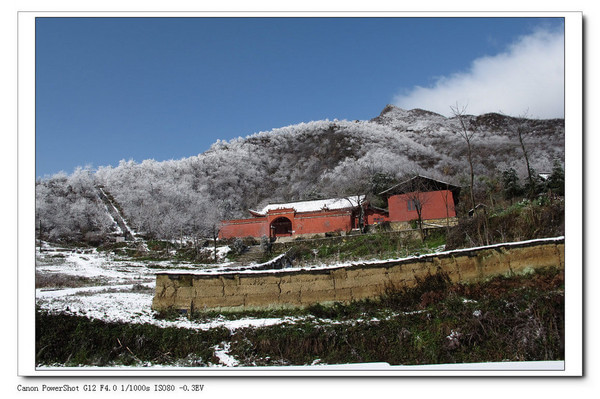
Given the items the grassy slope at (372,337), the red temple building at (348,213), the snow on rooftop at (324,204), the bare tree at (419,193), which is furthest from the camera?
the snow on rooftop at (324,204)

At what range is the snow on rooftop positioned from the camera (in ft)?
96.5

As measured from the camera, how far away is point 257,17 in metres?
5.98

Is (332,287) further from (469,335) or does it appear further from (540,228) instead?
(540,228)

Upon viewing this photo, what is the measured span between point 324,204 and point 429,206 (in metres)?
9.10

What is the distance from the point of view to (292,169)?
73.2 metres

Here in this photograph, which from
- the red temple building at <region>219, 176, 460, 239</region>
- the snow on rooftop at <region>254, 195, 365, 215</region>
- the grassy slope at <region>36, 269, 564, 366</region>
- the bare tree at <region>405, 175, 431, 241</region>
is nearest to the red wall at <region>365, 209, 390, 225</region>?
the red temple building at <region>219, 176, 460, 239</region>

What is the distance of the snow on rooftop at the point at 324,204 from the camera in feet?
96.5

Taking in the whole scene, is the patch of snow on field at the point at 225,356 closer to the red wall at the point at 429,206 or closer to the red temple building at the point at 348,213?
the red temple building at the point at 348,213

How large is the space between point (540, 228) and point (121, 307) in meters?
11.6

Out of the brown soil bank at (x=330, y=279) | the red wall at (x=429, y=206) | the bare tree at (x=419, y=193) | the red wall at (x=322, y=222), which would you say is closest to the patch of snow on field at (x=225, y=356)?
the brown soil bank at (x=330, y=279)

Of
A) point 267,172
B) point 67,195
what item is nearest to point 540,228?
point 67,195

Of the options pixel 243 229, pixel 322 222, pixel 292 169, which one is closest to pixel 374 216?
pixel 322 222

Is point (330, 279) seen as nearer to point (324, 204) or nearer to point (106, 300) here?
point (106, 300)

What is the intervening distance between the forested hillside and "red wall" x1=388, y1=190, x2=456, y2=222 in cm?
518
